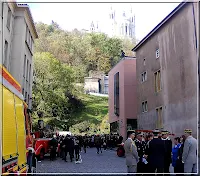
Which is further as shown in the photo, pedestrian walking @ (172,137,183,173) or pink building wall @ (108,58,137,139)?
pink building wall @ (108,58,137,139)

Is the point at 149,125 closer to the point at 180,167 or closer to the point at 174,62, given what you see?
the point at 174,62

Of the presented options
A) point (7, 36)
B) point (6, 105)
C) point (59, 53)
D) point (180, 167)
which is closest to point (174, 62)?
point (59, 53)

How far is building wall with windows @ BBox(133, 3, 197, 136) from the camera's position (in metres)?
21.6

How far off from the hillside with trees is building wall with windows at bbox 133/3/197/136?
4.67m

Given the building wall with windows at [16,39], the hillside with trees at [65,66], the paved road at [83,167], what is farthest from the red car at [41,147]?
the hillside with trees at [65,66]

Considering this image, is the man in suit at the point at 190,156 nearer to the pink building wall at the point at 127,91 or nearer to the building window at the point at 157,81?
the building window at the point at 157,81

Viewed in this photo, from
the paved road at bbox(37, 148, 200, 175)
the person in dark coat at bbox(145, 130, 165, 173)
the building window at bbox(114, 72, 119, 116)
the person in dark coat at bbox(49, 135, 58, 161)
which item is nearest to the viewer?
the person in dark coat at bbox(145, 130, 165, 173)

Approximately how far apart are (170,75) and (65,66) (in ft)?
34.0

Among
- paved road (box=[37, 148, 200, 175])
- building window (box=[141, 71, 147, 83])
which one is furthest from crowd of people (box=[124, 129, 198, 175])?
building window (box=[141, 71, 147, 83])

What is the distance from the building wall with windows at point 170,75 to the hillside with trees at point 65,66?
4.67 m

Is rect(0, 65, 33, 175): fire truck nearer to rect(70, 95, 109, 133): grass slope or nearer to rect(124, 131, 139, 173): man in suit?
rect(124, 131, 139, 173): man in suit

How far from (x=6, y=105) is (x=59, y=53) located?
18968mm

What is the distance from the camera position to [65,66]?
30297mm

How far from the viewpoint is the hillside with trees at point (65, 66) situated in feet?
79.5
